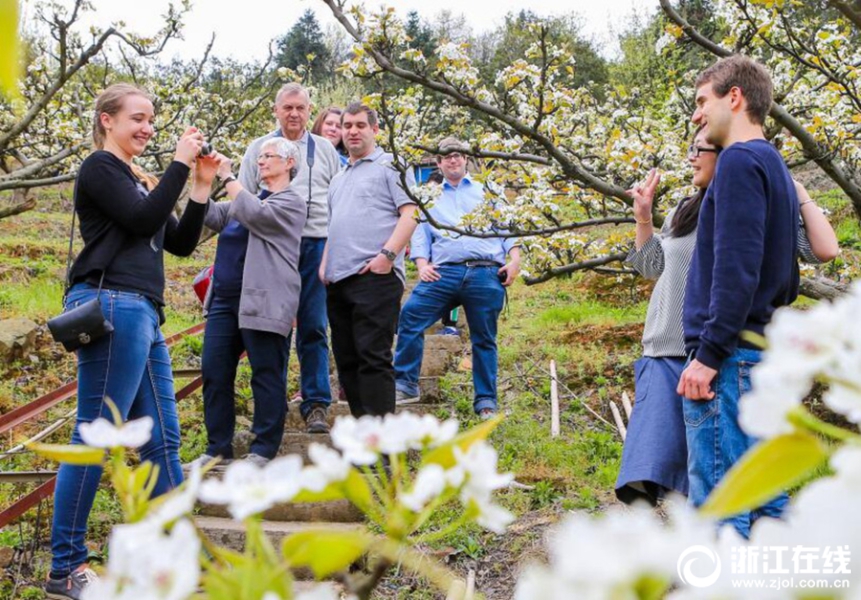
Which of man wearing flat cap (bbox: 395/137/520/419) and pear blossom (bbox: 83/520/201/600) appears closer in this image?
pear blossom (bbox: 83/520/201/600)

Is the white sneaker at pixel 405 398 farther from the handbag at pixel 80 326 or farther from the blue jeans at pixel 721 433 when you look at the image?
the blue jeans at pixel 721 433

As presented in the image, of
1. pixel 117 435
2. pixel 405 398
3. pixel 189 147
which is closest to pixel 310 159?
pixel 189 147

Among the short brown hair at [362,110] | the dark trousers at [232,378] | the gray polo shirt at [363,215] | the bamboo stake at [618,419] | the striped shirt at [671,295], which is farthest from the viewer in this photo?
the bamboo stake at [618,419]

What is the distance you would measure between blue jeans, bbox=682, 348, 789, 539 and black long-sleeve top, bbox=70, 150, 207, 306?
6.03 ft

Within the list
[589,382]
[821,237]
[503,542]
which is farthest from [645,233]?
[589,382]

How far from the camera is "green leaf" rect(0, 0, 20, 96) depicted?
0.33 m

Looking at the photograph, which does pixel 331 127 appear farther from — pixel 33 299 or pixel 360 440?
pixel 360 440

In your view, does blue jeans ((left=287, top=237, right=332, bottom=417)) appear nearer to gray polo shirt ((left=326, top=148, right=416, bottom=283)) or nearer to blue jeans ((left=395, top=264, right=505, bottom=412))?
gray polo shirt ((left=326, top=148, right=416, bottom=283))

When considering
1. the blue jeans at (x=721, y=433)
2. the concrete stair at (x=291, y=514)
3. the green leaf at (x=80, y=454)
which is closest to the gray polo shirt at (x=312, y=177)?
the concrete stair at (x=291, y=514)

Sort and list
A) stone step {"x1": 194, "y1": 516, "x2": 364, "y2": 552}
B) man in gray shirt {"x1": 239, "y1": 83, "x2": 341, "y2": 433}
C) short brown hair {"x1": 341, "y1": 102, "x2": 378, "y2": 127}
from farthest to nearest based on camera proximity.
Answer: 1. man in gray shirt {"x1": 239, "y1": 83, "x2": 341, "y2": 433}
2. short brown hair {"x1": 341, "y1": 102, "x2": 378, "y2": 127}
3. stone step {"x1": 194, "y1": 516, "x2": 364, "y2": 552}

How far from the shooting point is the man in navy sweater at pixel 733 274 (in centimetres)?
217

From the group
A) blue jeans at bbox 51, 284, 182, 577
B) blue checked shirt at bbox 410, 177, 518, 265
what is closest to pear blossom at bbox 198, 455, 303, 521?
blue jeans at bbox 51, 284, 182, 577

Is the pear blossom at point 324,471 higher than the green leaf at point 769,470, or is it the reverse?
the green leaf at point 769,470

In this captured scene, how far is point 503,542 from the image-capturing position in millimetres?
3945
